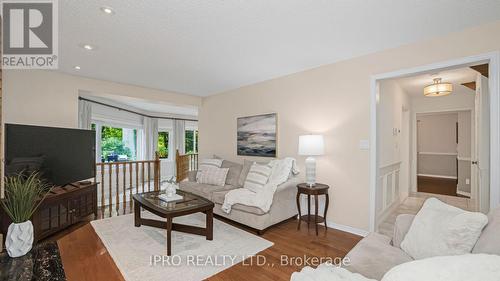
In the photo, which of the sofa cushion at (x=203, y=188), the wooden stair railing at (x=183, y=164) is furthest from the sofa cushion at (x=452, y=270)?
the wooden stair railing at (x=183, y=164)

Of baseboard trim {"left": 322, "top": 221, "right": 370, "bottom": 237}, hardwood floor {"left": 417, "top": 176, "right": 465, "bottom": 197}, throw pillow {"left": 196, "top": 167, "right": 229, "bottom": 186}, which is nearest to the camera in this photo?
baseboard trim {"left": 322, "top": 221, "right": 370, "bottom": 237}

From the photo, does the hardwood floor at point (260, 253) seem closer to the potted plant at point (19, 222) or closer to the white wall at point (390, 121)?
the potted plant at point (19, 222)

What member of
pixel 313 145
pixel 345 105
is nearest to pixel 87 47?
pixel 313 145

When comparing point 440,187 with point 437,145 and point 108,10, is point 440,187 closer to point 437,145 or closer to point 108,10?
point 437,145

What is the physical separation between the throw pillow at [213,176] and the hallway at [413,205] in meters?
2.62

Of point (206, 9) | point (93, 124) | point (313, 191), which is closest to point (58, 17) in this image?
point (206, 9)

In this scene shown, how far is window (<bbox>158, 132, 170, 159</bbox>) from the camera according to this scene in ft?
27.1

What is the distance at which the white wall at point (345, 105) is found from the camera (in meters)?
2.47

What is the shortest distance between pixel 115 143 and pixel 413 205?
7641mm

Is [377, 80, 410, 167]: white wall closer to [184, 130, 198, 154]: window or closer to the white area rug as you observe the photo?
the white area rug

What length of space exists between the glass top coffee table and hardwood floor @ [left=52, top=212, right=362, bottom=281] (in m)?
0.58

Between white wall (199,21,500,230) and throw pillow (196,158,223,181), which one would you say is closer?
white wall (199,21,500,230)

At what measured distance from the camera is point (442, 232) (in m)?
1.34

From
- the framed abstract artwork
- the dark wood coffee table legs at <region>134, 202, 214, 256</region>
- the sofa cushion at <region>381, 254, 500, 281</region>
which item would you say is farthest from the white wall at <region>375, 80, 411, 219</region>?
the sofa cushion at <region>381, 254, 500, 281</region>
